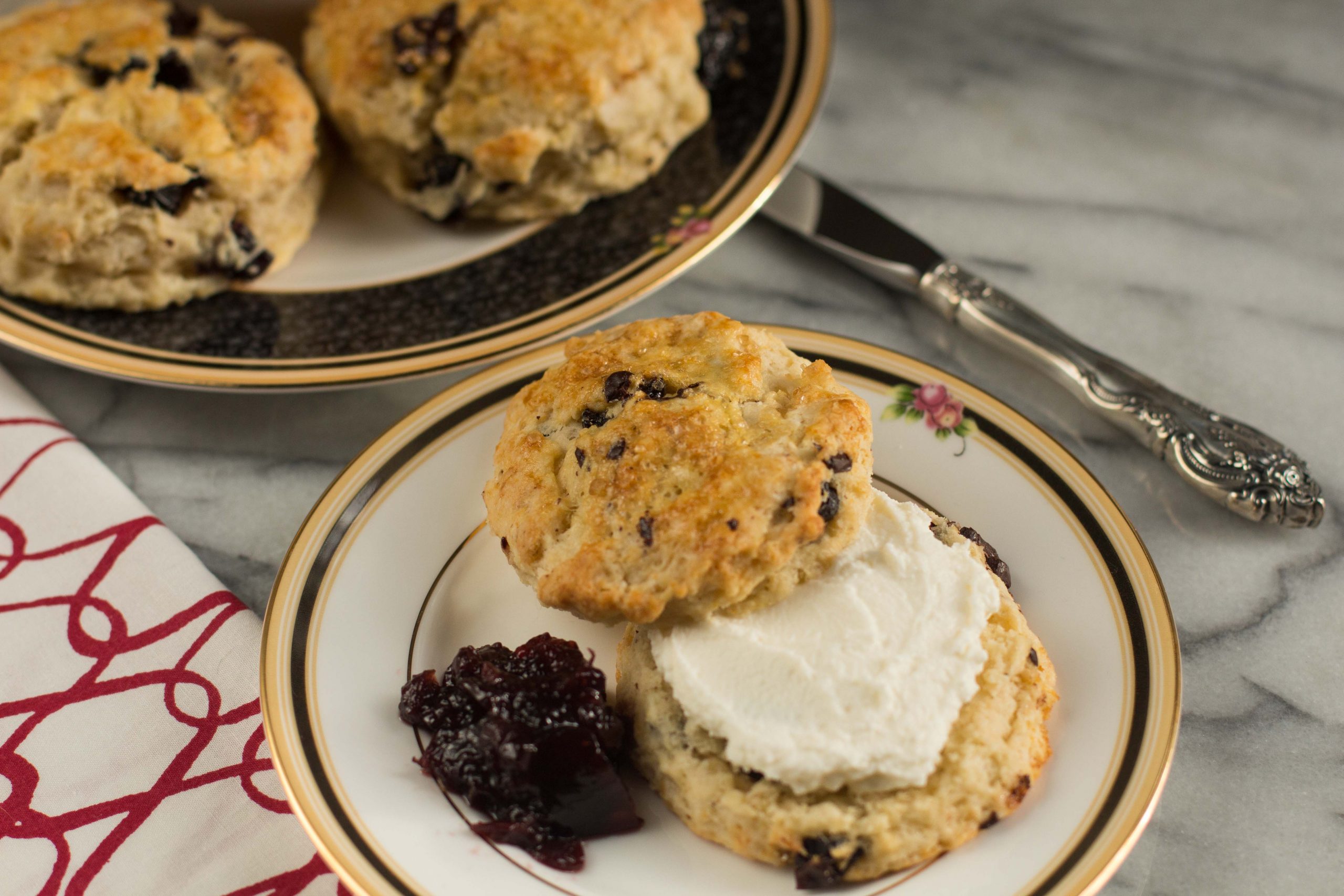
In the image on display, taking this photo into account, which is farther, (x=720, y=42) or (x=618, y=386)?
(x=720, y=42)

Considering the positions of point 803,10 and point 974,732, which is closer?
point 974,732

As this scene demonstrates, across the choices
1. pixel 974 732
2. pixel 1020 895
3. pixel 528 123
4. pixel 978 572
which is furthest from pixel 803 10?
pixel 1020 895

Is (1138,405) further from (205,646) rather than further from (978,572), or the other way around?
(205,646)

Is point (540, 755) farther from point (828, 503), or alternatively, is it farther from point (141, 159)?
point (141, 159)

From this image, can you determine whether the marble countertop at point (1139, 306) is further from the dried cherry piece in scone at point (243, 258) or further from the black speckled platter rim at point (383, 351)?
the dried cherry piece in scone at point (243, 258)

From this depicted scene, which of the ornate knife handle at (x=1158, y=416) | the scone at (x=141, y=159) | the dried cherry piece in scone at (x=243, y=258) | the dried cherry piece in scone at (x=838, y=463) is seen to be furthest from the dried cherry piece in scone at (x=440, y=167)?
the dried cherry piece in scone at (x=838, y=463)

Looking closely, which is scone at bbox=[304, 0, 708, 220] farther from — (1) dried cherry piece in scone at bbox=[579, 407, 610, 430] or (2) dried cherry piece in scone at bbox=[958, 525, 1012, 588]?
(2) dried cherry piece in scone at bbox=[958, 525, 1012, 588]

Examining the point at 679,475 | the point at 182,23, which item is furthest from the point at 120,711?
the point at 182,23

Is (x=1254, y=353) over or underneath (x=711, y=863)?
over
